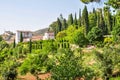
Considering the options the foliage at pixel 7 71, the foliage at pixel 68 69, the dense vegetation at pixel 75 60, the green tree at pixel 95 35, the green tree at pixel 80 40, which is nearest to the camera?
the foliage at pixel 68 69

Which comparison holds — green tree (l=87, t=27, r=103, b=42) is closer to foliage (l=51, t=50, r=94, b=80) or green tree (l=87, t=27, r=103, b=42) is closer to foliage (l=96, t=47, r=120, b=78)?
foliage (l=96, t=47, r=120, b=78)

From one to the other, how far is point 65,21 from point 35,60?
61.3 meters

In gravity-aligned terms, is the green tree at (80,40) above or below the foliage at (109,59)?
above

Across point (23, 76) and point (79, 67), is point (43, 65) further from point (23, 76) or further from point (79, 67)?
point (79, 67)

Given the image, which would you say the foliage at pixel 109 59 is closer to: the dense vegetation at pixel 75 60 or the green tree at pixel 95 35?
the dense vegetation at pixel 75 60

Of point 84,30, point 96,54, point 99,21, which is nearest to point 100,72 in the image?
point 96,54

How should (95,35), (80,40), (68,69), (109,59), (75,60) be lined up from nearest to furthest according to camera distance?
(68,69), (75,60), (109,59), (95,35), (80,40)

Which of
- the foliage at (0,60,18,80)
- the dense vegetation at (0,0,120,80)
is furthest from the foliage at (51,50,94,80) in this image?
the foliage at (0,60,18,80)

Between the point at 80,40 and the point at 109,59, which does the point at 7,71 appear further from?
the point at 80,40

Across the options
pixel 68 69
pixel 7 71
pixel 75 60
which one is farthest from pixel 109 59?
pixel 68 69

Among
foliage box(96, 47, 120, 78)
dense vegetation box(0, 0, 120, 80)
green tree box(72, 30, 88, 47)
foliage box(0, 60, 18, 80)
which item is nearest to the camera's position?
dense vegetation box(0, 0, 120, 80)

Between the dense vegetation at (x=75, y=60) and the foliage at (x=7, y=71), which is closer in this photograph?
the dense vegetation at (x=75, y=60)

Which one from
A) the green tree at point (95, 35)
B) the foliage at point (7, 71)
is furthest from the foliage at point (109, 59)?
the green tree at point (95, 35)

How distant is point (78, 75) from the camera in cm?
1895
